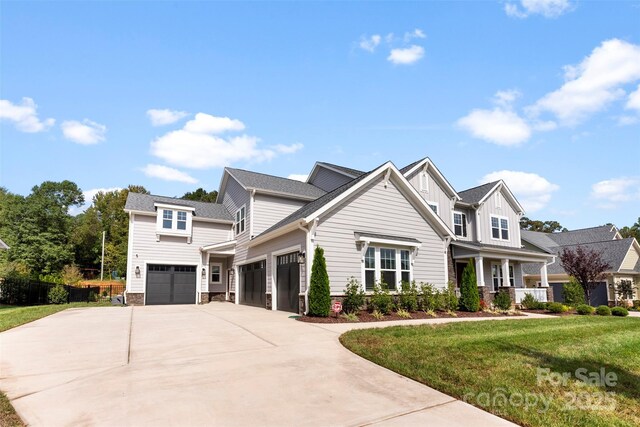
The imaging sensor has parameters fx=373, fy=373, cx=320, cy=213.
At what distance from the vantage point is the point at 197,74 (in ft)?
47.2

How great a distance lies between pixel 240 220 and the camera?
74.3ft

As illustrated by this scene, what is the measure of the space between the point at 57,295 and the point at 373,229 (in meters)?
19.2

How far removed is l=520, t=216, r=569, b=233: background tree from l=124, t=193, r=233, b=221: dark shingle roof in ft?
188

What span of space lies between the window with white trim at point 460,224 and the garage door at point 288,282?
507 inches

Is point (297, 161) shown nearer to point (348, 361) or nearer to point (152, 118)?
point (152, 118)

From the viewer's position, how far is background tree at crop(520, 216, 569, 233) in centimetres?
6669

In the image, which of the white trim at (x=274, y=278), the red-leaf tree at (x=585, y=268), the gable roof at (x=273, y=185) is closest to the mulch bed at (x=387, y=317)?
the white trim at (x=274, y=278)

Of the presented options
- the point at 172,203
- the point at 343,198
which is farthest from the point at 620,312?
the point at 172,203

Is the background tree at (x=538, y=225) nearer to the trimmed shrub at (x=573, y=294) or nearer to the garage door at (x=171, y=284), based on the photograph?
the trimmed shrub at (x=573, y=294)

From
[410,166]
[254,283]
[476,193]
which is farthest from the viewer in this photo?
[476,193]

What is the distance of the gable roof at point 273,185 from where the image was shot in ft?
68.5

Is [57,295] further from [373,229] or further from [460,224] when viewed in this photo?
[460,224]

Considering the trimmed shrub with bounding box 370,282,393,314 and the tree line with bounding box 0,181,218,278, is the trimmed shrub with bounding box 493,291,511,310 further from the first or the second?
the tree line with bounding box 0,181,218,278

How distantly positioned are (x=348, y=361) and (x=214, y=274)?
1923cm
